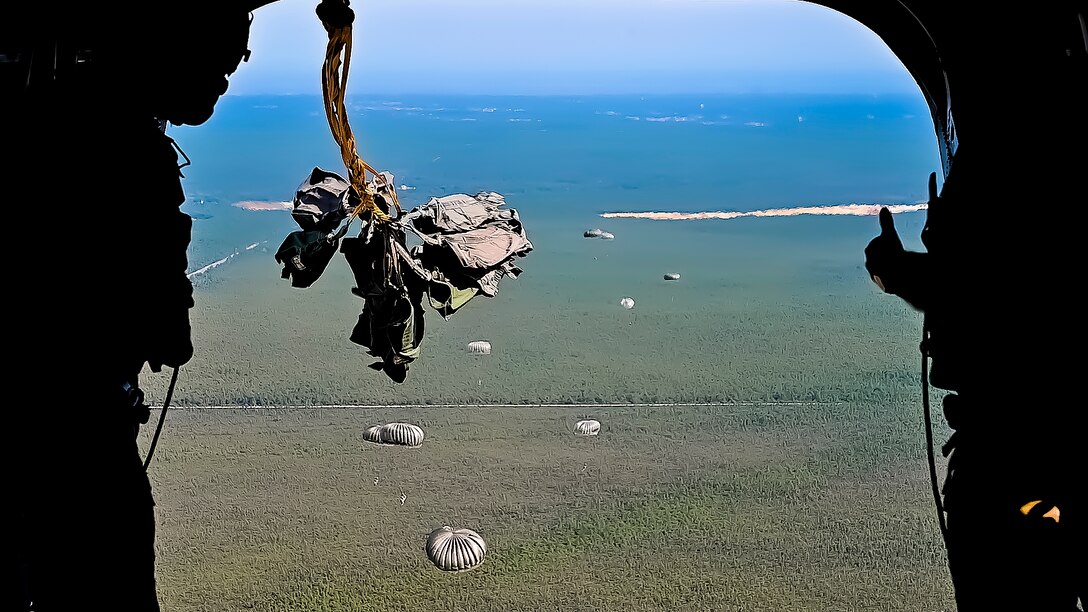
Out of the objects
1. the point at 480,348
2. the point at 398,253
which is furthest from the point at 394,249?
the point at 480,348

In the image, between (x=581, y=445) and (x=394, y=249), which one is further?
(x=581, y=445)

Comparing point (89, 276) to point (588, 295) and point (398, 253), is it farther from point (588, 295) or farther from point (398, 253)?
point (588, 295)

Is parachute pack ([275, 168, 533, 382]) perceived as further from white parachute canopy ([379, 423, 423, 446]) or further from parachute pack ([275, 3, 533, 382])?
white parachute canopy ([379, 423, 423, 446])

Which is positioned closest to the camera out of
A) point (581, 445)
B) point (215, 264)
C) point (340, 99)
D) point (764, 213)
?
point (340, 99)

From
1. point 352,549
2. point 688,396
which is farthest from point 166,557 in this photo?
point 688,396

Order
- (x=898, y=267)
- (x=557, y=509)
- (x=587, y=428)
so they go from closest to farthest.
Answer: (x=898, y=267)
(x=557, y=509)
(x=587, y=428)

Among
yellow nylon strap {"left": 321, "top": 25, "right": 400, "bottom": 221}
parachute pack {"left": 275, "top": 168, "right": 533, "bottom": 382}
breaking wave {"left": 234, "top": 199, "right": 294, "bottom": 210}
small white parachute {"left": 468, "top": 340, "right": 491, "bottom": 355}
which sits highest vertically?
yellow nylon strap {"left": 321, "top": 25, "right": 400, "bottom": 221}

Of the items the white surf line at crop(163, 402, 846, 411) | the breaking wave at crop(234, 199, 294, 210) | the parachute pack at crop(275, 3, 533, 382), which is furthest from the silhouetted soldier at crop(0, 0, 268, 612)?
the breaking wave at crop(234, 199, 294, 210)
